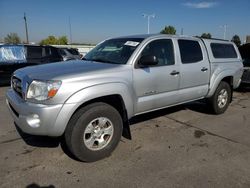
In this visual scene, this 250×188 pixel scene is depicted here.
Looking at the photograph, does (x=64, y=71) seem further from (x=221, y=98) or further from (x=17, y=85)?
(x=221, y=98)

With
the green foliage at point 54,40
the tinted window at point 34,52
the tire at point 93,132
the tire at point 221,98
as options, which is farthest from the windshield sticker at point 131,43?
the green foliage at point 54,40

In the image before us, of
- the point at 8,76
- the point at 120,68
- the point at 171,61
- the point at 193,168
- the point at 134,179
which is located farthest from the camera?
the point at 8,76

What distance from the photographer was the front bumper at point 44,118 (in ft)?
10.4

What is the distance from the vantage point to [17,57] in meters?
10.2

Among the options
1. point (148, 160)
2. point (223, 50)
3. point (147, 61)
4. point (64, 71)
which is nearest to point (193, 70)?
point (147, 61)

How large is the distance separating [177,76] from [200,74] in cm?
78

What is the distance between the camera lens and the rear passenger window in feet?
18.8

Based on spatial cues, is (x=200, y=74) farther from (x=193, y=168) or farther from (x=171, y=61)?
(x=193, y=168)

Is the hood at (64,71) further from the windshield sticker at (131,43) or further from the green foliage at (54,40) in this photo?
the green foliage at (54,40)

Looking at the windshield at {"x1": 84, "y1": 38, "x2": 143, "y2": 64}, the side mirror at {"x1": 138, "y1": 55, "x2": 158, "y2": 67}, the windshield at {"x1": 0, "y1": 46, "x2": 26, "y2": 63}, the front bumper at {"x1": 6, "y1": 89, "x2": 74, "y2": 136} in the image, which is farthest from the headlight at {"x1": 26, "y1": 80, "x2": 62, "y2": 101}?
the windshield at {"x1": 0, "y1": 46, "x2": 26, "y2": 63}

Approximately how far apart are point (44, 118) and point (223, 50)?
463cm

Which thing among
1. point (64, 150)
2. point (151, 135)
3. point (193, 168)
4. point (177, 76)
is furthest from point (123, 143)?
point (177, 76)

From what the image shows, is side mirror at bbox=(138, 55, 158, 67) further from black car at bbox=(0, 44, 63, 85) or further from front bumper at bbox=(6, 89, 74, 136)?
black car at bbox=(0, 44, 63, 85)

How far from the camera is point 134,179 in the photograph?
10.5ft
